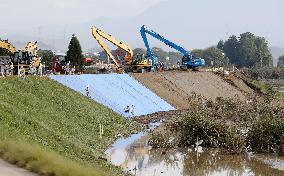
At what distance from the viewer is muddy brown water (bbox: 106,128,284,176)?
91.5ft

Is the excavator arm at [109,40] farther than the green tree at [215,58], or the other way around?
the green tree at [215,58]

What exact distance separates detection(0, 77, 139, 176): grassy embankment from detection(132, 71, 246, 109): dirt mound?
58.0 ft

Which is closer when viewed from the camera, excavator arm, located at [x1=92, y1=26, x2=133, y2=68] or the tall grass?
the tall grass

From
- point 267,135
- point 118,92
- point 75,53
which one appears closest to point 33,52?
point 118,92

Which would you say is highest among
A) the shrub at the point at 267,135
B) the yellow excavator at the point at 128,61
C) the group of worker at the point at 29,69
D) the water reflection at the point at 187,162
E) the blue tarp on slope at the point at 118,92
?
the yellow excavator at the point at 128,61

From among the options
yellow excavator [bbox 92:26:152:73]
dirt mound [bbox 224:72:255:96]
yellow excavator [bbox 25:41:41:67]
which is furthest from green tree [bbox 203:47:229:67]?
yellow excavator [bbox 25:41:41:67]

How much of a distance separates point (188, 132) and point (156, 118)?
13.7m

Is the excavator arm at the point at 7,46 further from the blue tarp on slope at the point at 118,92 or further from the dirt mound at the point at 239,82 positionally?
the dirt mound at the point at 239,82

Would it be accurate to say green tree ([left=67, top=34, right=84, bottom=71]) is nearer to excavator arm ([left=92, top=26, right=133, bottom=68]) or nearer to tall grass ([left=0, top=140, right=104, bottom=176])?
excavator arm ([left=92, top=26, right=133, bottom=68])

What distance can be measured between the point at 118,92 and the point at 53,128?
23.1m

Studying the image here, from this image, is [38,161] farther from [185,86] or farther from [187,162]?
[185,86]

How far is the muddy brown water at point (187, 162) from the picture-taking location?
91.5 ft

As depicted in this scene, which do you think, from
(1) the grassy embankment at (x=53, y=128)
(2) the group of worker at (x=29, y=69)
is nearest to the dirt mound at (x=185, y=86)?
(2) the group of worker at (x=29, y=69)

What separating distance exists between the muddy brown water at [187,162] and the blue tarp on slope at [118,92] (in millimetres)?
13397
